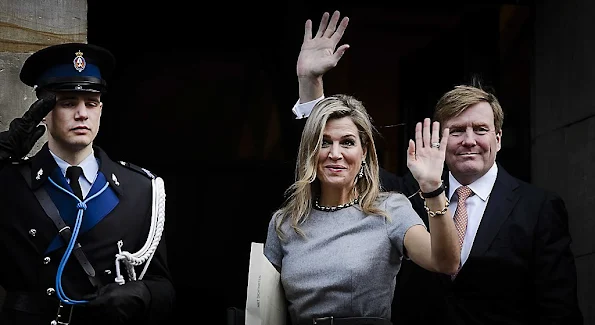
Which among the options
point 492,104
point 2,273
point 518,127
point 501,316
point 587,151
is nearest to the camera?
point 2,273

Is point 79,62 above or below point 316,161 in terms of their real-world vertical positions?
above

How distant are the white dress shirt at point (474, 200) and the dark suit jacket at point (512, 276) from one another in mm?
52

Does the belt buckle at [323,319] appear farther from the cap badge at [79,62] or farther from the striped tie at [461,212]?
the cap badge at [79,62]

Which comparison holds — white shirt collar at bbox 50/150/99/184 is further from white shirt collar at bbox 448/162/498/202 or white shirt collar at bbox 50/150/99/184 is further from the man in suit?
white shirt collar at bbox 448/162/498/202

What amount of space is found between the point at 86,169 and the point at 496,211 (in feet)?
6.22

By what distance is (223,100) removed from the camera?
26.6ft

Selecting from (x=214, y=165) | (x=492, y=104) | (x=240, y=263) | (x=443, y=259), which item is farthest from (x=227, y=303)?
(x=443, y=259)

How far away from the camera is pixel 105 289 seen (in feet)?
15.4

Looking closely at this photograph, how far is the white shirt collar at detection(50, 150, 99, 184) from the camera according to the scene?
4887mm

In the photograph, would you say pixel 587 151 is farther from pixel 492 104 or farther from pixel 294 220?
pixel 294 220

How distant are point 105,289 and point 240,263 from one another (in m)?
3.15

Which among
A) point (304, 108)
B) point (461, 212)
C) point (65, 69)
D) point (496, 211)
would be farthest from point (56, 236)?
point (496, 211)

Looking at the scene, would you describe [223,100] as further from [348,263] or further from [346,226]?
[348,263]

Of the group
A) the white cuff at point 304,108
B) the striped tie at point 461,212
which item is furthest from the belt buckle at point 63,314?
the striped tie at point 461,212
